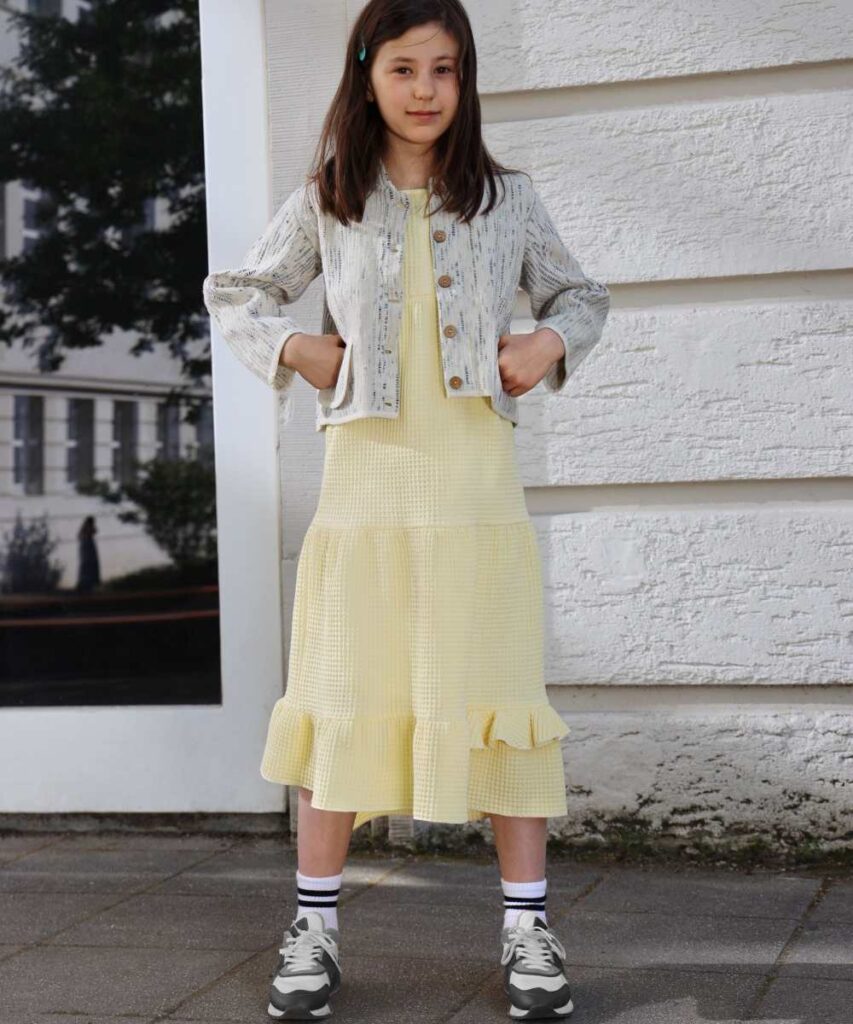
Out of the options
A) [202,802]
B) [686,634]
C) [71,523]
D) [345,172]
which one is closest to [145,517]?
[71,523]

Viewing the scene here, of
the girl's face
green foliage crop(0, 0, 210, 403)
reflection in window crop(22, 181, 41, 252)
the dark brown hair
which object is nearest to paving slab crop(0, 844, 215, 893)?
the dark brown hair

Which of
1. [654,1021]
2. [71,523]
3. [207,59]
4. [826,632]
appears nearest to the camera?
[654,1021]

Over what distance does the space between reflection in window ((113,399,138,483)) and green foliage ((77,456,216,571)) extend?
0.15 ft

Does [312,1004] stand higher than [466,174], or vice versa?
[466,174]

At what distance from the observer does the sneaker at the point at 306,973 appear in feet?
7.45

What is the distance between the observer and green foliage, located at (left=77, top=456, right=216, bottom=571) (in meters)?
6.52

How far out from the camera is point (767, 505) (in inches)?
129

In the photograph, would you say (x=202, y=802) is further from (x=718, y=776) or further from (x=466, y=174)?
(x=466, y=174)

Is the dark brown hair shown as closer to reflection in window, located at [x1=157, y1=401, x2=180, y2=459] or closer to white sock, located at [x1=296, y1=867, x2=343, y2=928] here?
white sock, located at [x1=296, y1=867, x2=343, y2=928]

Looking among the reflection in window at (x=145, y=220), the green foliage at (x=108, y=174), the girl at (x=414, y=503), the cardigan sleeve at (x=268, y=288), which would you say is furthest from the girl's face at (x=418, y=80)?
the reflection in window at (x=145, y=220)

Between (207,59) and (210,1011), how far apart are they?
2297mm

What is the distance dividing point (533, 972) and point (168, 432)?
14.9 ft

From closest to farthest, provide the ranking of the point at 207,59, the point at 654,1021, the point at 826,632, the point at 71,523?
the point at 654,1021 < the point at 826,632 < the point at 207,59 < the point at 71,523

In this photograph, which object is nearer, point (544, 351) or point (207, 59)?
point (544, 351)
